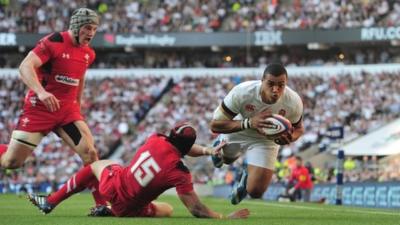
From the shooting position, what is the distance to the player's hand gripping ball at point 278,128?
1080cm

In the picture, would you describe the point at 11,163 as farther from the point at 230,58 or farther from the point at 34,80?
the point at 230,58

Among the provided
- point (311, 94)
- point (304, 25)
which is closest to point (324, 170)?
point (311, 94)

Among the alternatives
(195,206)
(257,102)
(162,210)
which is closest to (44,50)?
(162,210)

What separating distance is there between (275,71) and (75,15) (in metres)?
2.98

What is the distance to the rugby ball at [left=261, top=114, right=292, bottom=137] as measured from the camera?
1080 cm

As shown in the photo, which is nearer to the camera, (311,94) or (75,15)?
(75,15)

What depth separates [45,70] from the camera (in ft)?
40.6

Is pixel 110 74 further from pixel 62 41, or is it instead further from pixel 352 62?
pixel 62 41

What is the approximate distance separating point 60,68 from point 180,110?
29085 mm

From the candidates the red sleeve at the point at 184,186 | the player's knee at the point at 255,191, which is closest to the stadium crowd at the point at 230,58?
the player's knee at the point at 255,191

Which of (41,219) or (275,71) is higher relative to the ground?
(275,71)

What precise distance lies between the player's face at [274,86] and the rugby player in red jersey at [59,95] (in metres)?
2.56

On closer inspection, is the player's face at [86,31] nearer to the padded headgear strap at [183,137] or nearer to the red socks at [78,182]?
the red socks at [78,182]

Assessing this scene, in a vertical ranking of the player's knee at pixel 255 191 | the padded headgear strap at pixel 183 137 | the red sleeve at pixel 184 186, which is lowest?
the player's knee at pixel 255 191
